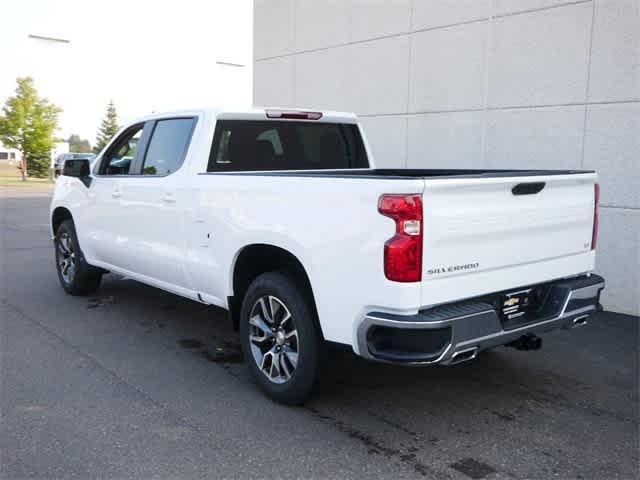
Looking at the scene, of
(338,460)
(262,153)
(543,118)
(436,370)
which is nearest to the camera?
(338,460)

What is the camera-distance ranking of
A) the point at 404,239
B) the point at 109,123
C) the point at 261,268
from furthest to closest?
the point at 109,123, the point at 261,268, the point at 404,239

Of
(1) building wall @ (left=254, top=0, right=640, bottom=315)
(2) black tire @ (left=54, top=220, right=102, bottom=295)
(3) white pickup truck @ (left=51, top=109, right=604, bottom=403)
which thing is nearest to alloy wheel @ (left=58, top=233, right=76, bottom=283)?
(2) black tire @ (left=54, top=220, right=102, bottom=295)

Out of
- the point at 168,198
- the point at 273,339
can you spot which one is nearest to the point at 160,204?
the point at 168,198

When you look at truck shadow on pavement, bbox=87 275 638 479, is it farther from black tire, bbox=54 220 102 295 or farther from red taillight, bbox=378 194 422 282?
black tire, bbox=54 220 102 295

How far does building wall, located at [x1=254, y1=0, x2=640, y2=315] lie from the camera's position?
22.6ft

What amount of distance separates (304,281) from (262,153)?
1617 millimetres

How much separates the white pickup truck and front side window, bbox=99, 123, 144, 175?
0.38ft

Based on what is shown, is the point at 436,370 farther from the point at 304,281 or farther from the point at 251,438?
the point at 251,438

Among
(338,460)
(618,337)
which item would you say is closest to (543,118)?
(618,337)

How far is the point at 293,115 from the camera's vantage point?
18.3ft

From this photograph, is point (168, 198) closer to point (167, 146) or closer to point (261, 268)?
point (167, 146)

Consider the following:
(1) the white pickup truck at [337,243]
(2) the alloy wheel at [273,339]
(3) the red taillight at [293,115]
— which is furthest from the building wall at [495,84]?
(2) the alloy wheel at [273,339]

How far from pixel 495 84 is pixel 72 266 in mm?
5438

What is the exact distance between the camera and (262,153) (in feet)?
17.9
